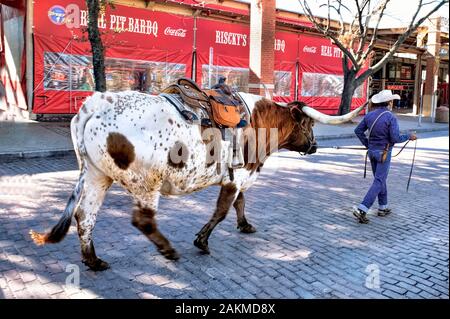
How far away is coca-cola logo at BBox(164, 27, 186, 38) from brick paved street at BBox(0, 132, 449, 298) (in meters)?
10.1

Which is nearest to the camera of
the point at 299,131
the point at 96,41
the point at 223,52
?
the point at 299,131

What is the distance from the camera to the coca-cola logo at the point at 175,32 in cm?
1692

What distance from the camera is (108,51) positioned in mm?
15164

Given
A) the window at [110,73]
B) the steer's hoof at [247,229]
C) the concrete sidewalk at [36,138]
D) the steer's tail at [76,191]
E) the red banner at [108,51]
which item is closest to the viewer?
the steer's tail at [76,191]

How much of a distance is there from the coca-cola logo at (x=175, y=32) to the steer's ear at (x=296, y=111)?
1291 centimetres

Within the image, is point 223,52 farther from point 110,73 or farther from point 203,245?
point 203,245

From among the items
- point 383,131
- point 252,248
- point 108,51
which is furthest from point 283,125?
point 108,51

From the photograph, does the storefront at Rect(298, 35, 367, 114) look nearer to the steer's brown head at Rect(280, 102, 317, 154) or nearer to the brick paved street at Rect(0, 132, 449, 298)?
the brick paved street at Rect(0, 132, 449, 298)

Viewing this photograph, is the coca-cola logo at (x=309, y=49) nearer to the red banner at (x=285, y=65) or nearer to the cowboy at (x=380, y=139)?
the red banner at (x=285, y=65)

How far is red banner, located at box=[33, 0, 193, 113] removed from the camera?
46.7 ft

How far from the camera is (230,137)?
4.39 meters

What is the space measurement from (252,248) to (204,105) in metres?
A: 1.68

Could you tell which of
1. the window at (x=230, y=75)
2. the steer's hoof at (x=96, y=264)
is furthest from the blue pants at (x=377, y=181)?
the window at (x=230, y=75)

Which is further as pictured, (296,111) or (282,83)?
(282,83)
